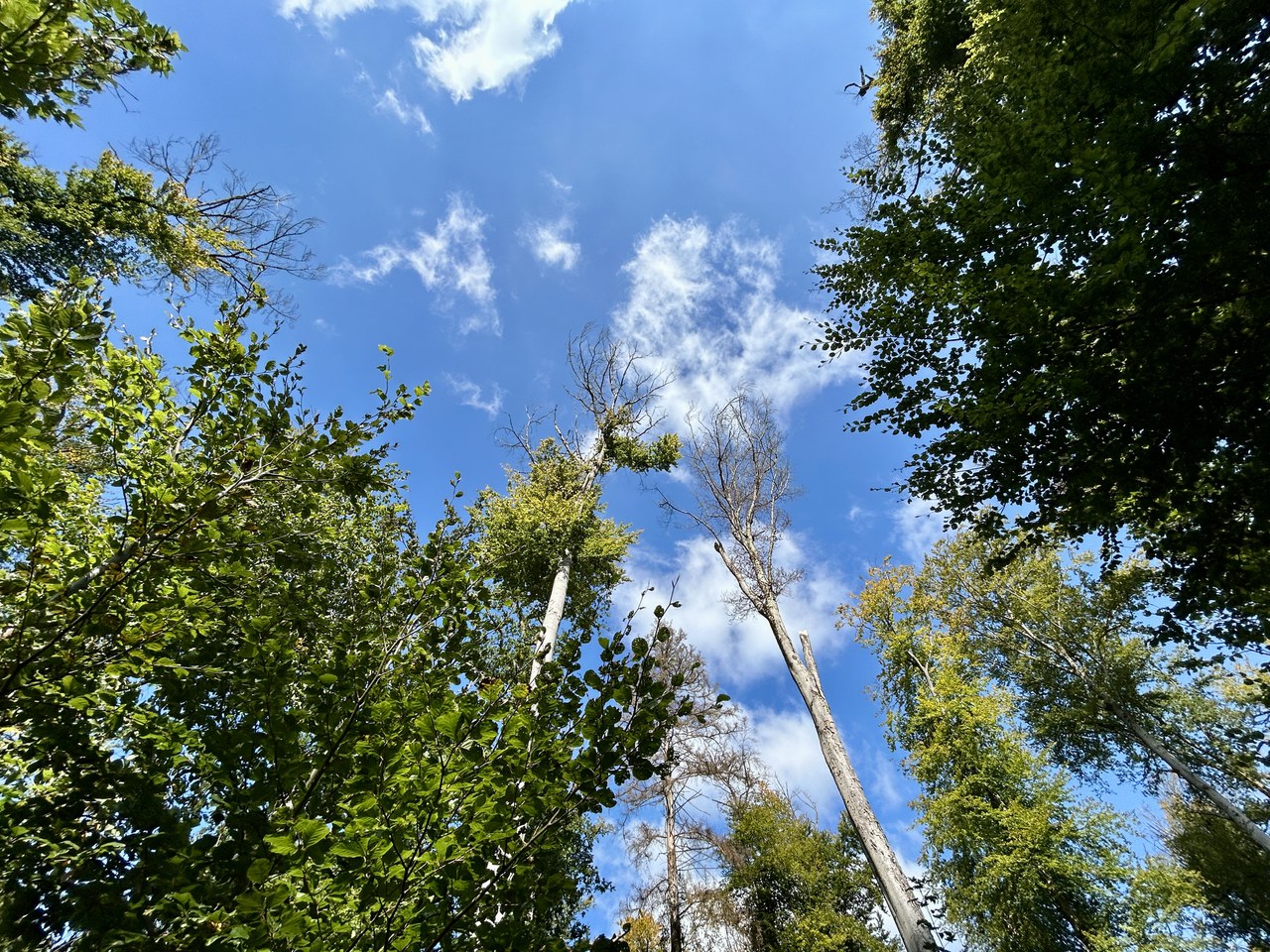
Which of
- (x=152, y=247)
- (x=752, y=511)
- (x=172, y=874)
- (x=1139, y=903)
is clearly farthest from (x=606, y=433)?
(x=1139, y=903)

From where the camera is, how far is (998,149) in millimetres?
4230

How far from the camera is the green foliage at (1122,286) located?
3576 mm

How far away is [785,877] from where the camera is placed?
13.7m

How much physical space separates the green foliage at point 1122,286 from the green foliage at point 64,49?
512cm

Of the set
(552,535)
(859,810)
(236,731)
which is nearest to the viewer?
(236,731)

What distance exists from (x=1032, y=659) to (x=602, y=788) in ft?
55.8

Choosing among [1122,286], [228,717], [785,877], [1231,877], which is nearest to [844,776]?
[1122,286]

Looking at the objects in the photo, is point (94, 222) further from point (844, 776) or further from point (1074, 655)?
point (1074, 655)

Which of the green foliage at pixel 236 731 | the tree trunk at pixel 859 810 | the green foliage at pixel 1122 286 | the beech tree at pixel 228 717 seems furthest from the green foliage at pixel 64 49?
the tree trunk at pixel 859 810

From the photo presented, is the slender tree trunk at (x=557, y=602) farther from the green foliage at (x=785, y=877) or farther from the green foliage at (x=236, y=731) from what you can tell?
the green foliage at (x=785, y=877)

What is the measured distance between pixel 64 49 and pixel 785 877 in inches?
719

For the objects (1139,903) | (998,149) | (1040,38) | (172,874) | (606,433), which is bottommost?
(1139,903)

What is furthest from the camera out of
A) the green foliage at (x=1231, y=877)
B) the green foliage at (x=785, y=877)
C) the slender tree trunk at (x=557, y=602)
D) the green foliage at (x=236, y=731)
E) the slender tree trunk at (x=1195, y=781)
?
the green foliage at (x=785, y=877)

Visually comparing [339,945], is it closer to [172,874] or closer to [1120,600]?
[172,874]
